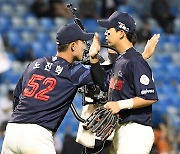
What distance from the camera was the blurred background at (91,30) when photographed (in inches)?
494

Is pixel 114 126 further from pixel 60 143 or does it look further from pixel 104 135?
pixel 60 143

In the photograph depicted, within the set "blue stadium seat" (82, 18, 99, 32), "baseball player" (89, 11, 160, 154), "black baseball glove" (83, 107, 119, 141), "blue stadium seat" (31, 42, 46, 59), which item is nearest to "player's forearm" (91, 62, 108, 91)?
"baseball player" (89, 11, 160, 154)

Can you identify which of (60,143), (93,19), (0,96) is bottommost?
(60,143)

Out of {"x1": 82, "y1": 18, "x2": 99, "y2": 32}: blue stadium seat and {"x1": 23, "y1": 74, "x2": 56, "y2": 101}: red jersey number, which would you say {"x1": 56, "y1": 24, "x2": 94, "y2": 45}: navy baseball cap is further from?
{"x1": 82, "y1": 18, "x2": 99, "y2": 32}: blue stadium seat

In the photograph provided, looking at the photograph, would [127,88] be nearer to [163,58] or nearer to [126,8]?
[163,58]

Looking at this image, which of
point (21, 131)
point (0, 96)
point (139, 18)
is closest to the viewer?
point (21, 131)

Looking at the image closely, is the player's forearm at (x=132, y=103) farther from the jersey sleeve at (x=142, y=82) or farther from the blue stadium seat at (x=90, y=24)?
the blue stadium seat at (x=90, y=24)

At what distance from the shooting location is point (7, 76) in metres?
13.1

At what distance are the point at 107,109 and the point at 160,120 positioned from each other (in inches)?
253

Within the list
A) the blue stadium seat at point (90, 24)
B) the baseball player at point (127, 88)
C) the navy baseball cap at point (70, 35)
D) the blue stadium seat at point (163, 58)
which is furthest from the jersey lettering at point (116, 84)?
the blue stadium seat at point (163, 58)

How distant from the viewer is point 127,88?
6.77 m

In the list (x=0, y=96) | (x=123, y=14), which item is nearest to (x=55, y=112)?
(x=123, y=14)

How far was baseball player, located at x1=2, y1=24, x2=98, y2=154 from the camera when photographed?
650cm

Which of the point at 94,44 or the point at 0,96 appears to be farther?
the point at 0,96
